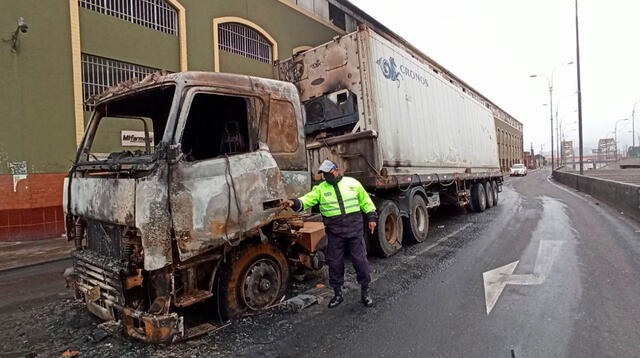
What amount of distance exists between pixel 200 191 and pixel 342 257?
1886 mm

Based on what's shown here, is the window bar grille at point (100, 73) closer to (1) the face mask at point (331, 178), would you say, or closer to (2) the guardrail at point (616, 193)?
(1) the face mask at point (331, 178)

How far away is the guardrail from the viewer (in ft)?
35.4

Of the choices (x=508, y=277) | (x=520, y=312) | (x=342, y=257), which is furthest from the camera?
(x=508, y=277)

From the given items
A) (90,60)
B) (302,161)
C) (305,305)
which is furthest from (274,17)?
(305,305)

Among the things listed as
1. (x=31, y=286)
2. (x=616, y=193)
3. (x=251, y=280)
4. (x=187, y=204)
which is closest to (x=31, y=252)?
(x=31, y=286)

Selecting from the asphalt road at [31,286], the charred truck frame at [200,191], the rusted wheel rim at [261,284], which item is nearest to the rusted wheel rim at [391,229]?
the charred truck frame at [200,191]

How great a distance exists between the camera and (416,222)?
26.5 feet

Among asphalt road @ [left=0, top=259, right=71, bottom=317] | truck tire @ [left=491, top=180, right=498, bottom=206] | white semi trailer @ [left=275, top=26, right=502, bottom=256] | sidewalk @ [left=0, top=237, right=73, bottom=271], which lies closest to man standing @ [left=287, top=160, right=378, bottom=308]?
white semi trailer @ [left=275, top=26, right=502, bottom=256]

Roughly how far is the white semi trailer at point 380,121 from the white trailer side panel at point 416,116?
0.02 m

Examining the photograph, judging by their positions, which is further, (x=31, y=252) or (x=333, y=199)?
(x=31, y=252)

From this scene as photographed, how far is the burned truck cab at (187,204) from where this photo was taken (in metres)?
3.48

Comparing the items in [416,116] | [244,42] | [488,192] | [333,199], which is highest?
[244,42]

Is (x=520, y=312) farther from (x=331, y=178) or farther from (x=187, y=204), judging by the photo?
(x=187, y=204)

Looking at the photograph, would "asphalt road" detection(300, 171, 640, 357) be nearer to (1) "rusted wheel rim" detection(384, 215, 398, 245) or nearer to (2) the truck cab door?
(1) "rusted wheel rim" detection(384, 215, 398, 245)
